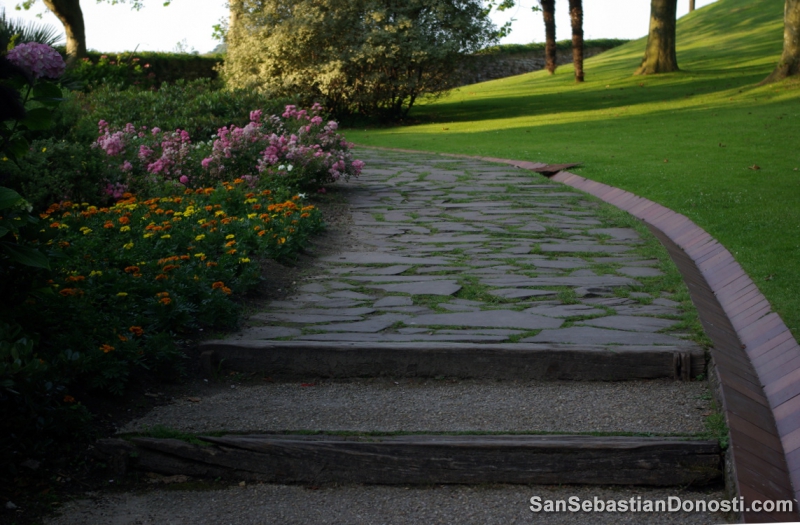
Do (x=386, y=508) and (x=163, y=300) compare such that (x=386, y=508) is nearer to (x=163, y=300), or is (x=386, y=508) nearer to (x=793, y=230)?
(x=163, y=300)

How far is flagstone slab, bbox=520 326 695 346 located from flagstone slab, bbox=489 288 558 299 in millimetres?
753

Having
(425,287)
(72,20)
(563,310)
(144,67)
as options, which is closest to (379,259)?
(425,287)

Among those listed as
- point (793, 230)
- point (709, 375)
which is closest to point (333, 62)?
point (793, 230)

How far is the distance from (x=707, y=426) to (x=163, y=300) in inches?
109

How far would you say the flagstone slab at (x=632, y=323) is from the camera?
4.40 metres

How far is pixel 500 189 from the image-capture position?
9609mm

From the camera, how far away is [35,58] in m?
3.07

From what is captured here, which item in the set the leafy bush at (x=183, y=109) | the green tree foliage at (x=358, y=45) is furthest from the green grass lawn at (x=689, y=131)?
the leafy bush at (x=183, y=109)

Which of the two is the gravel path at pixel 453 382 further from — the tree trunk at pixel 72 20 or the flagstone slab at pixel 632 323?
the tree trunk at pixel 72 20

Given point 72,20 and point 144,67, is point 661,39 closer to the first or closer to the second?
point 144,67

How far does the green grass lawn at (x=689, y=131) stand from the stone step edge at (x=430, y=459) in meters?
1.52

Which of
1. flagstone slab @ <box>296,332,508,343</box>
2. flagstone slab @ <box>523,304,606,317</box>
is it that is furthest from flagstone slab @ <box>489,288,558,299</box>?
flagstone slab @ <box>296,332,508,343</box>

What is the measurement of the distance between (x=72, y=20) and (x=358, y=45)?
29.7ft

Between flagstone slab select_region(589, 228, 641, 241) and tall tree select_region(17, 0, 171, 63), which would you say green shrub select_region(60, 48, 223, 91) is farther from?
flagstone slab select_region(589, 228, 641, 241)
